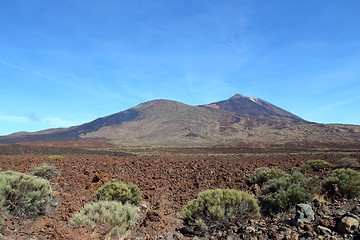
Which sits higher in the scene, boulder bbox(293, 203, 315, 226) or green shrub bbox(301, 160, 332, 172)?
green shrub bbox(301, 160, 332, 172)

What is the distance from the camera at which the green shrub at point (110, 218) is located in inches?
288

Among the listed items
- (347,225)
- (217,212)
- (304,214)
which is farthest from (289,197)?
(347,225)

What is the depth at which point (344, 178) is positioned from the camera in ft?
35.3

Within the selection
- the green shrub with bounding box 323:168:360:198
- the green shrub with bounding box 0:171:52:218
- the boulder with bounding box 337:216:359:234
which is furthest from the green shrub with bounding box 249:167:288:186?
the green shrub with bounding box 0:171:52:218

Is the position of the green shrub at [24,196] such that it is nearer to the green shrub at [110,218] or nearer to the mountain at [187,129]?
the green shrub at [110,218]

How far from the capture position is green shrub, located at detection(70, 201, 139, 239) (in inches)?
288

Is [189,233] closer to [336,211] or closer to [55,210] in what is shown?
[336,211]

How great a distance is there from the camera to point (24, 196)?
9148mm

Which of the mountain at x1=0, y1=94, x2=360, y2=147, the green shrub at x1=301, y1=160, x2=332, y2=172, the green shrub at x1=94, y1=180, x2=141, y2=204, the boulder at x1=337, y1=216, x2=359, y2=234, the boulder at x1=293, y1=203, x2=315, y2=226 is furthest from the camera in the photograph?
the mountain at x1=0, y1=94, x2=360, y2=147

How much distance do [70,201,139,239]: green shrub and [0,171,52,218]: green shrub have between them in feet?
6.43

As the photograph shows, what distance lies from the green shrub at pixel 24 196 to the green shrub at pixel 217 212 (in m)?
3.91

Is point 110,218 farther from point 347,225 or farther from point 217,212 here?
point 347,225

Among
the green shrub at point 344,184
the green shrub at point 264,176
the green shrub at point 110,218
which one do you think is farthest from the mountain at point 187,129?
the green shrub at point 110,218

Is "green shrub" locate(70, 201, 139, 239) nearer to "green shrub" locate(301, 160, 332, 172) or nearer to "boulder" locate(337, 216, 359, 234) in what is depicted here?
"boulder" locate(337, 216, 359, 234)
